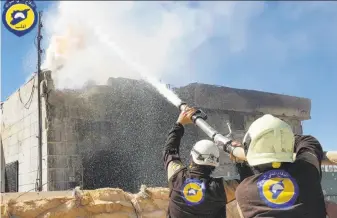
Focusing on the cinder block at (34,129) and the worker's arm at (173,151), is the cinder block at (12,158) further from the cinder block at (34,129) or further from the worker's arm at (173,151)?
the worker's arm at (173,151)

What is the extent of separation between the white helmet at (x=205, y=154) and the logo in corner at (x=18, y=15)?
10.1 feet

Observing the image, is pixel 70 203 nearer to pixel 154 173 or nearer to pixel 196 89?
pixel 154 173

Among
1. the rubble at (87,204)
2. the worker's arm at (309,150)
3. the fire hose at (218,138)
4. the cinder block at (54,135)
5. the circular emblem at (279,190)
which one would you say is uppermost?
the cinder block at (54,135)

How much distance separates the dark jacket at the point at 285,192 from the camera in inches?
82.0

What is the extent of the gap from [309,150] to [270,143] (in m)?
0.26

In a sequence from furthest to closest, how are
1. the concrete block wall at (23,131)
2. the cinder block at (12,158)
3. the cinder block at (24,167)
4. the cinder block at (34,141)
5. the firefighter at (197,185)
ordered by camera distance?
the cinder block at (12,158)
the cinder block at (24,167)
the concrete block wall at (23,131)
the cinder block at (34,141)
the firefighter at (197,185)

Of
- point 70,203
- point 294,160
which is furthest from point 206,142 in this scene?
point 70,203

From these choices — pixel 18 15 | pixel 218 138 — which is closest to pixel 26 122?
pixel 18 15

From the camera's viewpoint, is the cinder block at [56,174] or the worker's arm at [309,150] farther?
the cinder block at [56,174]

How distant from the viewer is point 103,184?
29.2ft

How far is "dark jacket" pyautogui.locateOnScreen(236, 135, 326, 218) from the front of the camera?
2.08 meters

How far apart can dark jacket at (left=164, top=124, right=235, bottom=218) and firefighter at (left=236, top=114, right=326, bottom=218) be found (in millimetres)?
1117

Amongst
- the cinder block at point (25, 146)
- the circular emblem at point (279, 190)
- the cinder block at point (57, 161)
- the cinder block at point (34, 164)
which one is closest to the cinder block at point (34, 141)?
the cinder block at point (25, 146)

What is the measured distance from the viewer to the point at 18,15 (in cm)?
612
